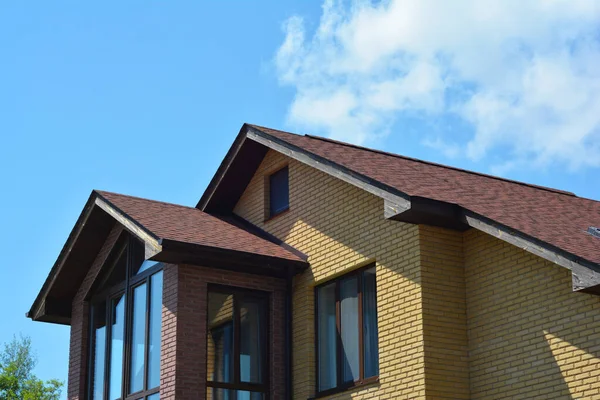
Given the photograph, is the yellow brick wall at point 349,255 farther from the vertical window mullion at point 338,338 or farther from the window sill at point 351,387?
the vertical window mullion at point 338,338

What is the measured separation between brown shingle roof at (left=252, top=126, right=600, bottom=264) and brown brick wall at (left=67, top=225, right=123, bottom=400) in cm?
373

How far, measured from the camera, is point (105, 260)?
59.0ft

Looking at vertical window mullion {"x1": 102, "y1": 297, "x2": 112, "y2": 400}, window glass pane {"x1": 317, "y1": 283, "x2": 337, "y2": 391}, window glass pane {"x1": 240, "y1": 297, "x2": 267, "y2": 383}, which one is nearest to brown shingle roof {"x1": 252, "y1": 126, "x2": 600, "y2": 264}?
window glass pane {"x1": 317, "y1": 283, "x2": 337, "y2": 391}

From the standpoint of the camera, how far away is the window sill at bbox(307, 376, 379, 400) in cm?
1408

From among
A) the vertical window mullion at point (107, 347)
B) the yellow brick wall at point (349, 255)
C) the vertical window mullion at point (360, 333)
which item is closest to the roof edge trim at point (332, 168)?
the yellow brick wall at point (349, 255)

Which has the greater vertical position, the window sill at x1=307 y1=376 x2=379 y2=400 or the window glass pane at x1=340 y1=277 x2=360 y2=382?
the window glass pane at x1=340 y1=277 x2=360 y2=382

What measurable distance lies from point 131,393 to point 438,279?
5.64 m

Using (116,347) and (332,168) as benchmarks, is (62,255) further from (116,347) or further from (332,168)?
(332,168)

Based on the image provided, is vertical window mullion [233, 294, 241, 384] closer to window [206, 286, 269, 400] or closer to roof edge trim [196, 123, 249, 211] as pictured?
window [206, 286, 269, 400]

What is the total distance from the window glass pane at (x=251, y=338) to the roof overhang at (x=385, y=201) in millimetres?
2457

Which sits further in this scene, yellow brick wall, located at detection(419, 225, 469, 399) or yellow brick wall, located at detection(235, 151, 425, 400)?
yellow brick wall, located at detection(235, 151, 425, 400)

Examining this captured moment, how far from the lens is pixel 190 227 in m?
16.2

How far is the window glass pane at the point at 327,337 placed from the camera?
597 inches

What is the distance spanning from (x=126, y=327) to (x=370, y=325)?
452 centimetres
